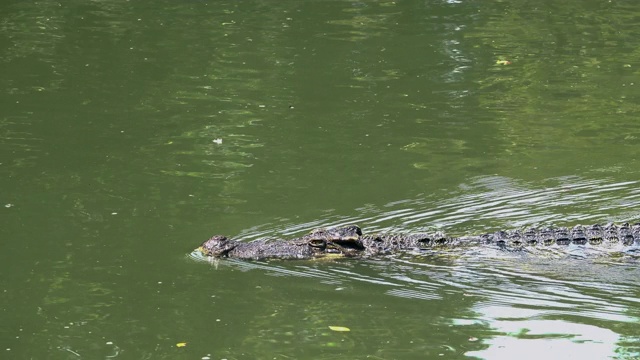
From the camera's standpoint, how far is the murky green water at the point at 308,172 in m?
8.33

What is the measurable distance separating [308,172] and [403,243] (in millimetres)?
2532

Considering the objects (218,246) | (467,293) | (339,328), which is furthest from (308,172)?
(339,328)

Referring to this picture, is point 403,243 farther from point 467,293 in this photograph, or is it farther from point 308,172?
point 308,172

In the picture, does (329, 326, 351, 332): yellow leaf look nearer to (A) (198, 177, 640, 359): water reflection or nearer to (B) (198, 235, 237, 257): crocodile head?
(A) (198, 177, 640, 359): water reflection

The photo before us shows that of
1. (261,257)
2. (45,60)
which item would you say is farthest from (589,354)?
(45,60)

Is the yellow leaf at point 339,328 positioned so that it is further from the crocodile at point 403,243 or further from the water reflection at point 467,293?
the crocodile at point 403,243

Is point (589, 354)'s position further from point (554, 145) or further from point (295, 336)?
point (554, 145)

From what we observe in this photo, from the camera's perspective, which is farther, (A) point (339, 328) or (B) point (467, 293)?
(B) point (467, 293)

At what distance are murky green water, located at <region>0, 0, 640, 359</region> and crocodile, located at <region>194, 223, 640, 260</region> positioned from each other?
17cm

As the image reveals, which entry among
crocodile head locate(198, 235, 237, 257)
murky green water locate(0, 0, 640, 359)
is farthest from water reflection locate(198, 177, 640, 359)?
crocodile head locate(198, 235, 237, 257)

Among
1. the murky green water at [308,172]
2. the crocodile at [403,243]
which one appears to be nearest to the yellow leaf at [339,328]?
the murky green water at [308,172]

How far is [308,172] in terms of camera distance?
12.1 metres

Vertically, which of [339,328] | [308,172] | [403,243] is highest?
[308,172]

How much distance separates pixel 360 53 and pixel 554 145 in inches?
229
